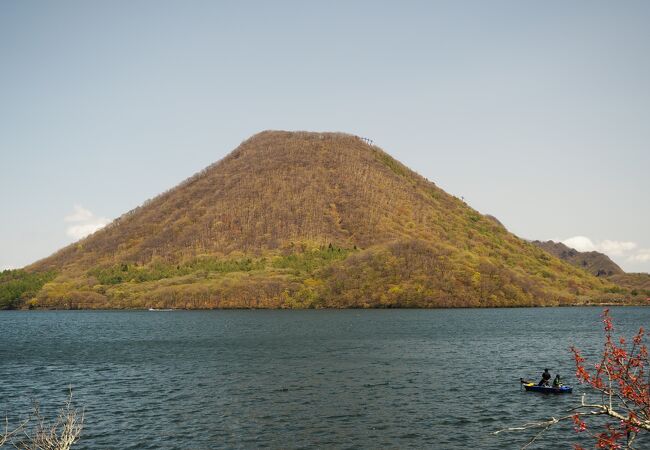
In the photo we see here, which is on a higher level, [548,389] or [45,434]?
[45,434]

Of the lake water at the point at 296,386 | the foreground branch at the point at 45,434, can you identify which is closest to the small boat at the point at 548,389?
the lake water at the point at 296,386

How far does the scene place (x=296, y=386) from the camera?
72875mm

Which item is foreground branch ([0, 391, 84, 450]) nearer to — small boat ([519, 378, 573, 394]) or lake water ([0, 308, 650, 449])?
lake water ([0, 308, 650, 449])

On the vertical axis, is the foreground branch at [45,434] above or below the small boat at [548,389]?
above

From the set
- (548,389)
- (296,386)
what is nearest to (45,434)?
(296,386)

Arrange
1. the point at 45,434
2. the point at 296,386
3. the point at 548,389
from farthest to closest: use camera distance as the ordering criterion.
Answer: the point at 296,386 → the point at 548,389 → the point at 45,434

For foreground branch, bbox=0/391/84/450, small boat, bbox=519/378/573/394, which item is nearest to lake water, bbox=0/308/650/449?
small boat, bbox=519/378/573/394

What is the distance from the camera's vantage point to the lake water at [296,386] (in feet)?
167

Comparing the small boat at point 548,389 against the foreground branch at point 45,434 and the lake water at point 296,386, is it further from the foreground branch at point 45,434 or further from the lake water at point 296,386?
the foreground branch at point 45,434

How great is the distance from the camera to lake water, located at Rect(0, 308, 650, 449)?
50.9m

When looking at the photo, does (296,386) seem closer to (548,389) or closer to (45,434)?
→ (548,389)

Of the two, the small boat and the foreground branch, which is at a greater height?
the foreground branch

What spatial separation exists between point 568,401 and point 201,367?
5413cm

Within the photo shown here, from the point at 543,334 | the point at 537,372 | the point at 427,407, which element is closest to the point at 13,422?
the point at 427,407
